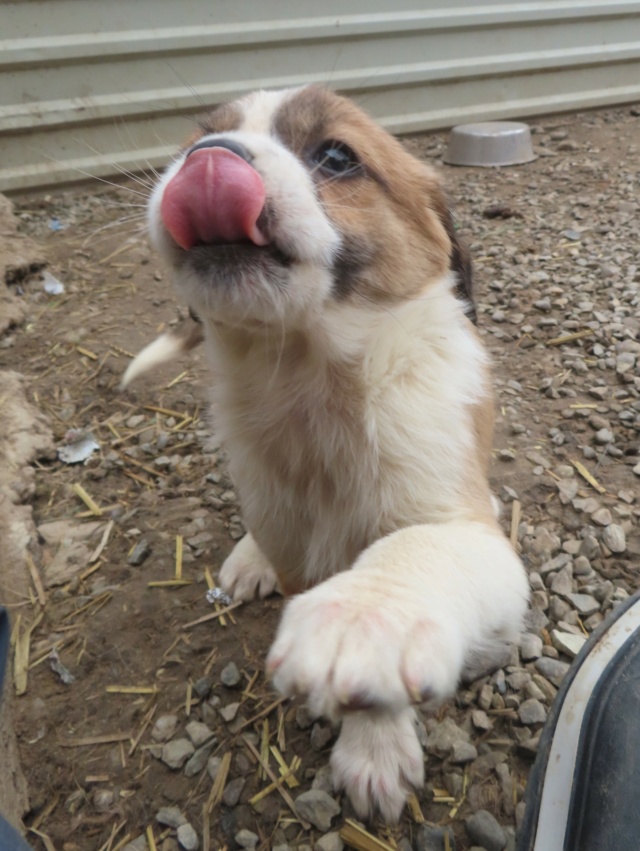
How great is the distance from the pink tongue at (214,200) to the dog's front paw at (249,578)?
A: 3.92ft

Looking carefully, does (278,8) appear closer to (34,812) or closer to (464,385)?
(464,385)

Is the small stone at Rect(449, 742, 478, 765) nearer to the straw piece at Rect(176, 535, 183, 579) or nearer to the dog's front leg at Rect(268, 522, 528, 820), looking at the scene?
the dog's front leg at Rect(268, 522, 528, 820)

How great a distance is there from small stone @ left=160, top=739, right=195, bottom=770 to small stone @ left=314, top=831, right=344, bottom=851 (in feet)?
1.41

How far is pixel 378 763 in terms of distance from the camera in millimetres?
1547

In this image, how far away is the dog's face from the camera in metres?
1.20

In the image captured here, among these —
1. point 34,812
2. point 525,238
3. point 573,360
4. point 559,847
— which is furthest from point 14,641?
point 525,238

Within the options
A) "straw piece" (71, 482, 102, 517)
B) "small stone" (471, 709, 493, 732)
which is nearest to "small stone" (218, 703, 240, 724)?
"small stone" (471, 709, 493, 732)

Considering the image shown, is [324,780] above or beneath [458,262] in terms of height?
beneath

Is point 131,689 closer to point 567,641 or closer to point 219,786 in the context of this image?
point 219,786

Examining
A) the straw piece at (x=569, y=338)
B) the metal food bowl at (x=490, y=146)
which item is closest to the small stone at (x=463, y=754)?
the straw piece at (x=569, y=338)

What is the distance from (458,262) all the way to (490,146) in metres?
4.24

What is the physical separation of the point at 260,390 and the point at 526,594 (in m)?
0.81

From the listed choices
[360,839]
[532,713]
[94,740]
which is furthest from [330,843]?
[94,740]

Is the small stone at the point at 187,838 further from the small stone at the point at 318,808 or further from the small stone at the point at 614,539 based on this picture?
the small stone at the point at 614,539
